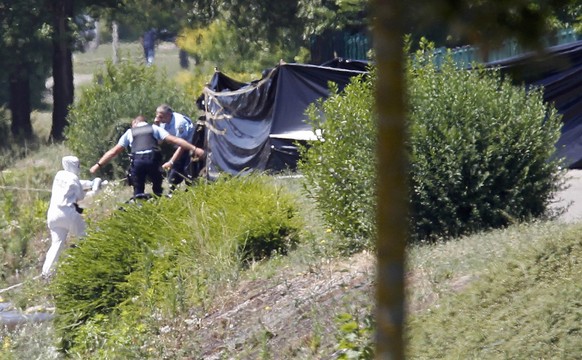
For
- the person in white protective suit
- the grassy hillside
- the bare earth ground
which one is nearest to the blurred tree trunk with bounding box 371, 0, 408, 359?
the grassy hillside

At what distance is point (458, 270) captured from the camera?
6.94 meters

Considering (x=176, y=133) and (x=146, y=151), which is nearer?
(x=146, y=151)

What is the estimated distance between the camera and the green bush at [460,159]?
8.12 metres

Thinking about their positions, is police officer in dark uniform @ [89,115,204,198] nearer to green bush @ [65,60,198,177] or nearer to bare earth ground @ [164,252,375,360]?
bare earth ground @ [164,252,375,360]

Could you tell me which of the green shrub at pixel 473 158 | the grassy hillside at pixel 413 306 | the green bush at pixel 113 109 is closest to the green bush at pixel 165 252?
the grassy hillside at pixel 413 306

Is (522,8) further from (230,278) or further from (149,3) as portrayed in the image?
(149,3)

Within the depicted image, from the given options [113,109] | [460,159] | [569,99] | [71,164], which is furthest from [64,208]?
[113,109]

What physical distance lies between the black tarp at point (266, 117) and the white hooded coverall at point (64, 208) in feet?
9.74

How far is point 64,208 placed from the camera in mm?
12391

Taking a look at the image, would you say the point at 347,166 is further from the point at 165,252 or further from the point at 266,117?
the point at 266,117

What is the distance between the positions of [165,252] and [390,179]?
6705 mm

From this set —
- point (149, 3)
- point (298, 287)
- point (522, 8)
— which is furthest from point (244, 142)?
point (149, 3)

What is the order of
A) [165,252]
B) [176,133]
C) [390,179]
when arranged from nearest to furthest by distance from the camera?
1. [390,179]
2. [165,252]
3. [176,133]

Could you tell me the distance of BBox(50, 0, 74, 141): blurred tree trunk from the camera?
90.1ft
